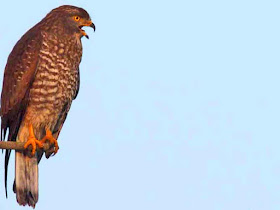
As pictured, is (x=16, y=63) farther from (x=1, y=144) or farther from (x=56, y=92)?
(x=1, y=144)

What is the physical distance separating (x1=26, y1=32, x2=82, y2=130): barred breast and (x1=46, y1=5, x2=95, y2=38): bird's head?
0.46ft

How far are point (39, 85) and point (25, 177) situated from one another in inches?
48.9

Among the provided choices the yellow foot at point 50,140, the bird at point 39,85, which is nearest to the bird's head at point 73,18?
the bird at point 39,85

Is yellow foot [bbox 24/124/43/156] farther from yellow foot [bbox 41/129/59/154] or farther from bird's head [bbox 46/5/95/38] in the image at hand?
bird's head [bbox 46/5/95/38]

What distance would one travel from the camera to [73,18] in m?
10.6

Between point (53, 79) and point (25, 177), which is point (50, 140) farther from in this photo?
point (53, 79)

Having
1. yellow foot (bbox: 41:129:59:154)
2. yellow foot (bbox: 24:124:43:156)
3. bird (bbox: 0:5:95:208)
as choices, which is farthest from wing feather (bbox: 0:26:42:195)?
yellow foot (bbox: 41:129:59:154)

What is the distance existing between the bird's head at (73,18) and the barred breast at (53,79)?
0.46 ft

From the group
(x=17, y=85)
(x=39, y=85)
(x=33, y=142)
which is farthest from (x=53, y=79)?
(x=33, y=142)

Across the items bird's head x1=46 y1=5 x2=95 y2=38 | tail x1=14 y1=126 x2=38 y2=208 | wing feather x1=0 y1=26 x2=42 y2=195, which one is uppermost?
bird's head x1=46 y1=5 x2=95 y2=38

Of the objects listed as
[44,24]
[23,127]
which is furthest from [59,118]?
[44,24]

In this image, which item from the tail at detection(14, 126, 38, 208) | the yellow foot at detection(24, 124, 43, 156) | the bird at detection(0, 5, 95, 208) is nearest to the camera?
the yellow foot at detection(24, 124, 43, 156)

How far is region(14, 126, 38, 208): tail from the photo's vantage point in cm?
1052

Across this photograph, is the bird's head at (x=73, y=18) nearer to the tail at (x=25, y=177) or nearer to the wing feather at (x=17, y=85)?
the wing feather at (x=17, y=85)
